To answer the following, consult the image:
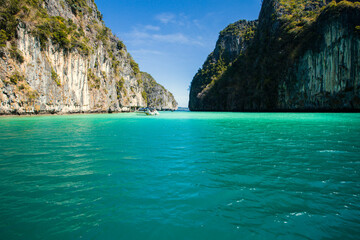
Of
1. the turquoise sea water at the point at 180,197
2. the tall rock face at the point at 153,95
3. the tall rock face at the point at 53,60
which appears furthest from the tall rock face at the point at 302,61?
the tall rock face at the point at 153,95

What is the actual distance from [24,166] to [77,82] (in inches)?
→ 1725

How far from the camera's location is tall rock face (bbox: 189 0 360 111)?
136 ft

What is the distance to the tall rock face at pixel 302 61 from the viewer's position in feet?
136

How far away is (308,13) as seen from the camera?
55969mm

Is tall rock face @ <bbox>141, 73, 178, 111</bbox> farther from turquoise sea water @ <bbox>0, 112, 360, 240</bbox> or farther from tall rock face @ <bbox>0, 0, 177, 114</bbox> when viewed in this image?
turquoise sea water @ <bbox>0, 112, 360, 240</bbox>

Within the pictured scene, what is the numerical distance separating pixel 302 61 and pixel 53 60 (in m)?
59.8

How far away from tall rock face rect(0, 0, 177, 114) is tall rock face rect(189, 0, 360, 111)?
50331mm

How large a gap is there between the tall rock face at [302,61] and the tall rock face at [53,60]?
1982 inches

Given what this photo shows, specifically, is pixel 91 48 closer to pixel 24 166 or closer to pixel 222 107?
pixel 24 166

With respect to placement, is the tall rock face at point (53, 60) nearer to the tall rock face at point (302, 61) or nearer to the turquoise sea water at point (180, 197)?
the turquoise sea water at point (180, 197)

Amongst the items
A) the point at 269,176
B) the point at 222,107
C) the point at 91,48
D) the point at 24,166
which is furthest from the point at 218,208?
the point at 222,107

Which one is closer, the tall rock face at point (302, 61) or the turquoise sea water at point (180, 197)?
the turquoise sea water at point (180, 197)

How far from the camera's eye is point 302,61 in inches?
1981

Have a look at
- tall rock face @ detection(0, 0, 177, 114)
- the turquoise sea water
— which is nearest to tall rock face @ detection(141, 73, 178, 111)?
tall rock face @ detection(0, 0, 177, 114)
